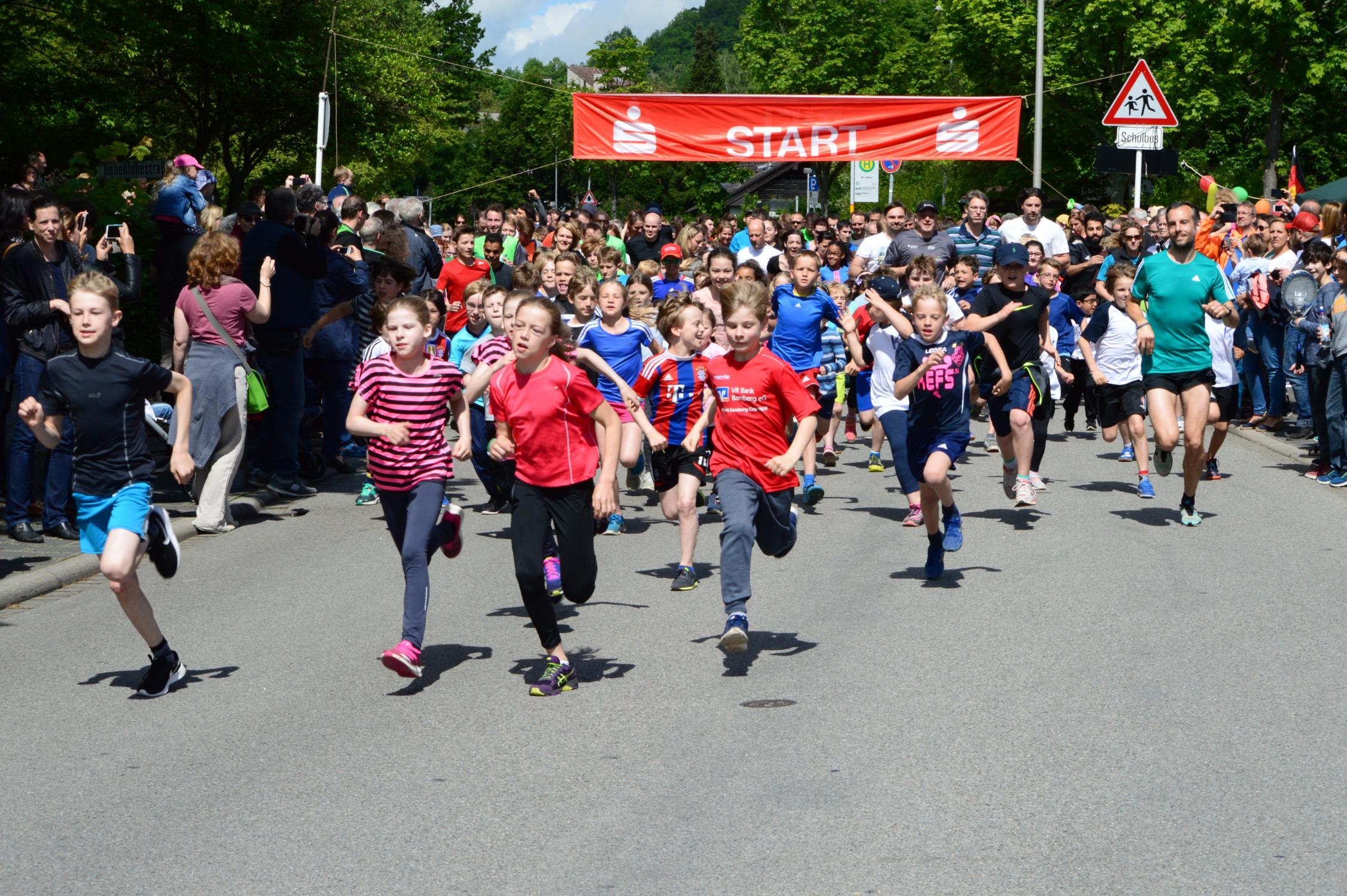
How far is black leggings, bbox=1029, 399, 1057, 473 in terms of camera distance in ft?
41.5

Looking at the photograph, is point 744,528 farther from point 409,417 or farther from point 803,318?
point 803,318

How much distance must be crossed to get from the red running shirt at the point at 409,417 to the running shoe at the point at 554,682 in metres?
1.04

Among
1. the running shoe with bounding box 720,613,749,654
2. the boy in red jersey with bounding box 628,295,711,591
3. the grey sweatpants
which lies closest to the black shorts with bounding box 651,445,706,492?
the boy in red jersey with bounding box 628,295,711,591

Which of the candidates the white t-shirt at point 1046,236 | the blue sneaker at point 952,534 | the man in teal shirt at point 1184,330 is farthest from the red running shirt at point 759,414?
the white t-shirt at point 1046,236

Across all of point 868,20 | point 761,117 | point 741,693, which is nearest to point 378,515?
point 741,693

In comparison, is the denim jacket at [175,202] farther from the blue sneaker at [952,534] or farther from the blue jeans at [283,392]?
the blue sneaker at [952,534]

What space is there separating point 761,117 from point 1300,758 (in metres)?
19.5

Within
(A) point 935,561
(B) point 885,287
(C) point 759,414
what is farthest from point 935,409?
(B) point 885,287

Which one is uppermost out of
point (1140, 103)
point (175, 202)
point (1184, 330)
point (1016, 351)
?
point (1140, 103)

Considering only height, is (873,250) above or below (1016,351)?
above

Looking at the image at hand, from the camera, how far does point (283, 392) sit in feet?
44.4

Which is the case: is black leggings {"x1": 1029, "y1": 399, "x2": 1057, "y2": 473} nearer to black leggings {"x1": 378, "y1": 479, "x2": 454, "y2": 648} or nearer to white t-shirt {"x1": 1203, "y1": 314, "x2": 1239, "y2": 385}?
white t-shirt {"x1": 1203, "y1": 314, "x2": 1239, "y2": 385}

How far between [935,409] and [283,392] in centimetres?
600

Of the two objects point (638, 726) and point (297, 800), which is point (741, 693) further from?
point (297, 800)
